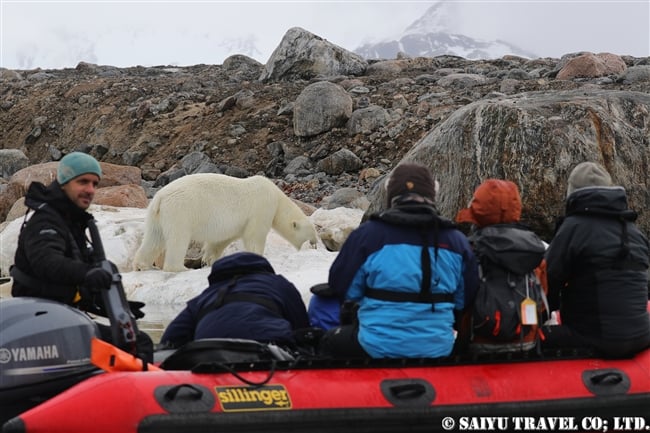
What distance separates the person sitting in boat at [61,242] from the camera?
5.12 m

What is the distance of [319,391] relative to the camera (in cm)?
506

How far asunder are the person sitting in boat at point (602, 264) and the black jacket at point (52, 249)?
2747 millimetres

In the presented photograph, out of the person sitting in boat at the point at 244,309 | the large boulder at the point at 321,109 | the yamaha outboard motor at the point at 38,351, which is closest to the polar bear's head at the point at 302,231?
the person sitting in boat at the point at 244,309

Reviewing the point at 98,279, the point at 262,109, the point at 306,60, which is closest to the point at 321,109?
the point at 262,109

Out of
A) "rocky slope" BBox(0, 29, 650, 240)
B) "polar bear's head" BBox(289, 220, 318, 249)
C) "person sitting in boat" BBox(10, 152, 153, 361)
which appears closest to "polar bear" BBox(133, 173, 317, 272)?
"polar bear's head" BBox(289, 220, 318, 249)

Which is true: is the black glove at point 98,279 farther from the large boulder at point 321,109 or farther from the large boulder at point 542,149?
the large boulder at point 321,109

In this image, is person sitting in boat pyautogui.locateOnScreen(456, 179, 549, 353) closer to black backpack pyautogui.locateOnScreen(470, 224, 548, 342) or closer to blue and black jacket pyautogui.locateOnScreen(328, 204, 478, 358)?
black backpack pyautogui.locateOnScreen(470, 224, 548, 342)

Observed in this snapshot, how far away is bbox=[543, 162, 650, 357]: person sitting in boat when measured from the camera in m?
5.41

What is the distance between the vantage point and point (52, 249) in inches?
203

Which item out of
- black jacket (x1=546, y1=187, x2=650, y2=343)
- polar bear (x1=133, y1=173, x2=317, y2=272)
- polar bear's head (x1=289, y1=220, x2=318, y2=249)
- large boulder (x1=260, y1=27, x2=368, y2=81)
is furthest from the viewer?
large boulder (x1=260, y1=27, x2=368, y2=81)

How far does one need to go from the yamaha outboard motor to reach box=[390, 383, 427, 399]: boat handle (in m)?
1.67

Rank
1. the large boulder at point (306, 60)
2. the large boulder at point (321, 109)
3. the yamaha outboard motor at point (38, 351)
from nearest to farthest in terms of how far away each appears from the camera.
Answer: the yamaha outboard motor at point (38, 351)
the large boulder at point (321, 109)
the large boulder at point (306, 60)

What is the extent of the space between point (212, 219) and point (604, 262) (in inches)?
229

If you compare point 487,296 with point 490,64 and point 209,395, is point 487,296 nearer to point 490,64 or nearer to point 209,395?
point 209,395
